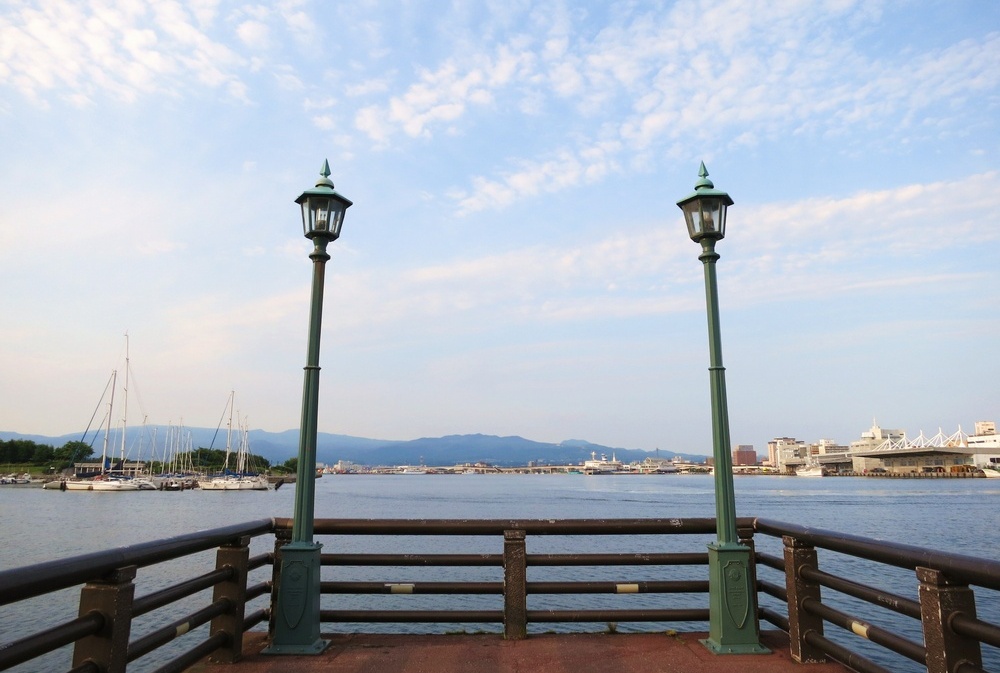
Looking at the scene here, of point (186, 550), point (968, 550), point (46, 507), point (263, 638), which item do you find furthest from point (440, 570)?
point (46, 507)

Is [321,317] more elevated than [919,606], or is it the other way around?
[321,317]

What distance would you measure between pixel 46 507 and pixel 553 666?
70.8 meters

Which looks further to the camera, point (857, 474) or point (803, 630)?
point (857, 474)

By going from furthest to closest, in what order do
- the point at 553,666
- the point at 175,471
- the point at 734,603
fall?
1. the point at 175,471
2. the point at 734,603
3. the point at 553,666

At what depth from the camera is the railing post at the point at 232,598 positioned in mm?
5160

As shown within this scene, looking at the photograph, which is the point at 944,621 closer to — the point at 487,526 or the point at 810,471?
the point at 487,526

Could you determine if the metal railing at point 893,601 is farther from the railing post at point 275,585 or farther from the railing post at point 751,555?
the railing post at point 275,585

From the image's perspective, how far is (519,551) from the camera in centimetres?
577

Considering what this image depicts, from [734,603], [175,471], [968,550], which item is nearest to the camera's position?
[734,603]

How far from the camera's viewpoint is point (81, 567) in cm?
326

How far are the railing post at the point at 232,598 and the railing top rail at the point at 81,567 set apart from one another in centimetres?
47

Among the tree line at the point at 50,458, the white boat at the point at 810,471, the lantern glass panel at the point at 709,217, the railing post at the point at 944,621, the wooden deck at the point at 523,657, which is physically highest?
the lantern glass panel at the point at 709,217

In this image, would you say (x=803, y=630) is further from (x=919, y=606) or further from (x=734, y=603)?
(x=919, y=606)

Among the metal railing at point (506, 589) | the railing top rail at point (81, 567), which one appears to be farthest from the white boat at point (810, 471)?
the railing top rail at point (81, 567)
